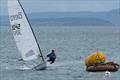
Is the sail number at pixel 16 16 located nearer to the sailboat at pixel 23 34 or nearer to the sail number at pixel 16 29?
the sailboat at pixel 23 34

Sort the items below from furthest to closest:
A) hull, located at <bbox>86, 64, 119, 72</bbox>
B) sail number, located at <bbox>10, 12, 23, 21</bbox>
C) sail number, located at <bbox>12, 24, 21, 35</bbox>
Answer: hull, located at <bbox>86, 64, 119, 72</bbox> → sail number, located at <bbox>12, 24, 21, 35</bbox> → sail number, located at <bbox>10, 12, 23, 21</bbox>

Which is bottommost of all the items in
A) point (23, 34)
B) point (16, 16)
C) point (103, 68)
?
point (103, 68)

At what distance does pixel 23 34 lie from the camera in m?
44.9

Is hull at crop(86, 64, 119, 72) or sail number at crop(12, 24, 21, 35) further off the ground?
sail number at crop(12, 24, 21, 35)

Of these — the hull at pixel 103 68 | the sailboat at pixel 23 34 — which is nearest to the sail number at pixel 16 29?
the sailboat at pixel 23 34

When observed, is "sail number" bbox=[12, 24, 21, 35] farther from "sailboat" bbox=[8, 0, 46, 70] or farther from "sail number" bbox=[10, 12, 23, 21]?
"sail number" bbox=[10, 12, 23, 21]

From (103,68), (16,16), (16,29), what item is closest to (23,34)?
(16,29)

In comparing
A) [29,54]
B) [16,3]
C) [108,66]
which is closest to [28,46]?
[29,54]

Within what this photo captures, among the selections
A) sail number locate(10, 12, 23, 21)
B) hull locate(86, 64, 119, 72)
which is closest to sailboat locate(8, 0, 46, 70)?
sail number locate(10, 12, 23, 21)

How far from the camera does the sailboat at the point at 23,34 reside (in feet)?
143

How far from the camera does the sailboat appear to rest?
43594 mm

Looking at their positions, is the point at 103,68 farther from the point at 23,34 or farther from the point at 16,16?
the point at 16,16

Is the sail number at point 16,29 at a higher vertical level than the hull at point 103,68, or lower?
higher

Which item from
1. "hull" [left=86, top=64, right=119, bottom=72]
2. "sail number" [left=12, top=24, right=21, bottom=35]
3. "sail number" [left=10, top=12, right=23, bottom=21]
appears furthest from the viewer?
"hull" [left=86, top=64, right=119, bottom=72]
